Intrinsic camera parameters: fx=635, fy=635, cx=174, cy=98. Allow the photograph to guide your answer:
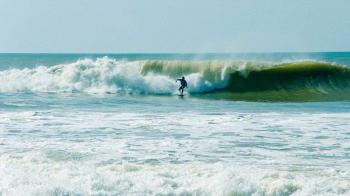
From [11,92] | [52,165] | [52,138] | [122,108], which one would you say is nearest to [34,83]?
[11,92]

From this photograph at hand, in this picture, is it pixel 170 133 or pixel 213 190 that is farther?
pixel 170 133

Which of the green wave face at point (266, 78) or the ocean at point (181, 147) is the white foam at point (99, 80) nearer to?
the green wave face at point (266, 78)

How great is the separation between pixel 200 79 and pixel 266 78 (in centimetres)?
309

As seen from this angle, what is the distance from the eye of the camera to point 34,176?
888cm

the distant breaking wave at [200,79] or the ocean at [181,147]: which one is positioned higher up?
the distant breaking wave at [200,79]

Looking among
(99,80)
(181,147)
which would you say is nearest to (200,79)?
(99,80)

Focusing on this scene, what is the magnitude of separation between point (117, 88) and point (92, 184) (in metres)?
21.9

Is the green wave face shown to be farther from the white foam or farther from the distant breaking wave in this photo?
the white foam

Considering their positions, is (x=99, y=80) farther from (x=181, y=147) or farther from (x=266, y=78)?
(x=181, y=147)

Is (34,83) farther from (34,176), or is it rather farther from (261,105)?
(34,176)

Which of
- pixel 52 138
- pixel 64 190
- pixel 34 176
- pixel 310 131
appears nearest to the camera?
pixel 64 190

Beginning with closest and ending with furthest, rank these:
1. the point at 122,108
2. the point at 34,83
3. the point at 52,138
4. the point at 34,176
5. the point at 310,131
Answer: the point at 34,176 → the point at 52,138 → the point at 310,131 → the point at 122,108 → the point at 34,83

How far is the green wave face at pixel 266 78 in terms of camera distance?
26.3 meters

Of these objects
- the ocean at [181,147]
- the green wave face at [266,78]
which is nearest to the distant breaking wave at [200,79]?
the green wave face at [266,78]
